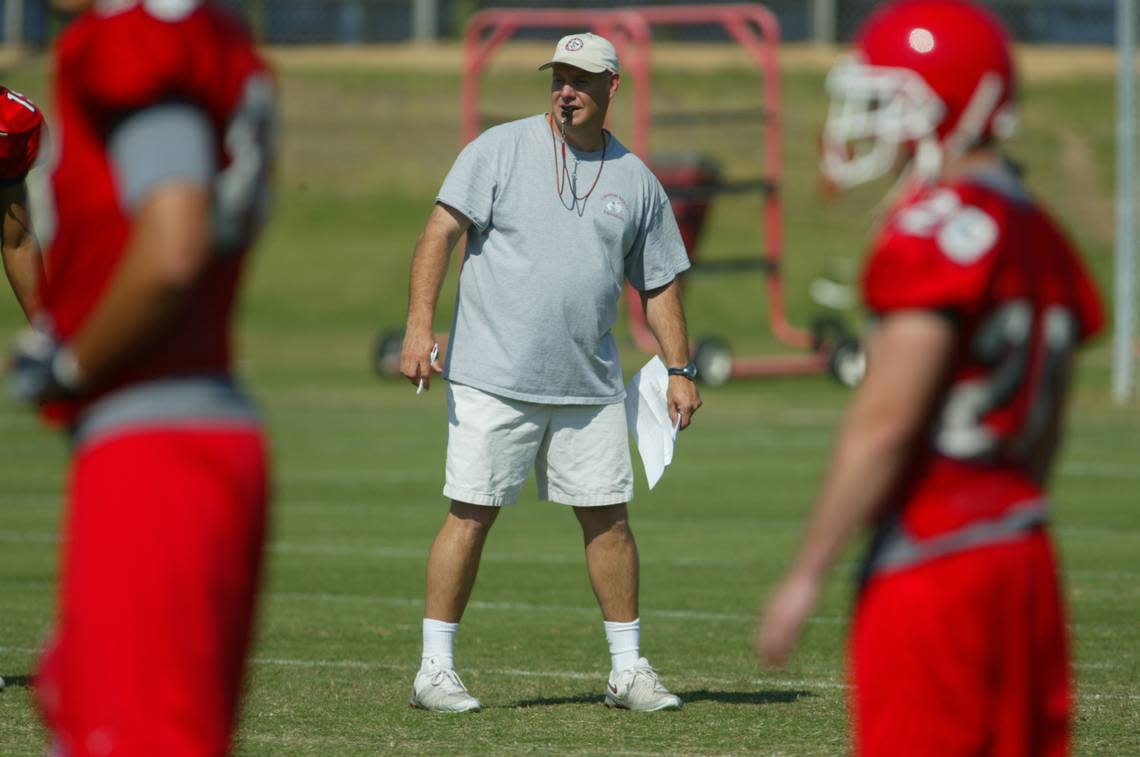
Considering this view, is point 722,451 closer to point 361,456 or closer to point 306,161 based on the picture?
point 361,456

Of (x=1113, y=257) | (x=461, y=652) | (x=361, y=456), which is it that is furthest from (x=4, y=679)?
(x=1113, y=257)

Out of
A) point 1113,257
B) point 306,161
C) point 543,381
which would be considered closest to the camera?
point 543,381

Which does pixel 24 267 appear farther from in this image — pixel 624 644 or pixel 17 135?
pixel 624 644

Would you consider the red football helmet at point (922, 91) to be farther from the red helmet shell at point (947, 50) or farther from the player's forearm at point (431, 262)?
the player's forearm at point (431, 262)

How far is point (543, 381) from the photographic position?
6.82 meters

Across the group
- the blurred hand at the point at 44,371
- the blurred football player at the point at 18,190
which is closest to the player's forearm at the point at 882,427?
the blurred hand at the point at 44,371

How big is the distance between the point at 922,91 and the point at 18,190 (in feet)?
13.9

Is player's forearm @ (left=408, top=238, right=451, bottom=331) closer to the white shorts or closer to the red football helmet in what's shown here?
the white shorts

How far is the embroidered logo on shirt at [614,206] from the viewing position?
6879 mm

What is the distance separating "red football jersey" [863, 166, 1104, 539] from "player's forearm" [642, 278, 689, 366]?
3.75m

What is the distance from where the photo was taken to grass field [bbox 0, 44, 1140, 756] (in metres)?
6.40

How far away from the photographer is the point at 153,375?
3225mm

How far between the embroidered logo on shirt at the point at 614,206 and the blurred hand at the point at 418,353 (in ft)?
2.40

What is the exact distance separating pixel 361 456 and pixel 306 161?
17.2 metres
